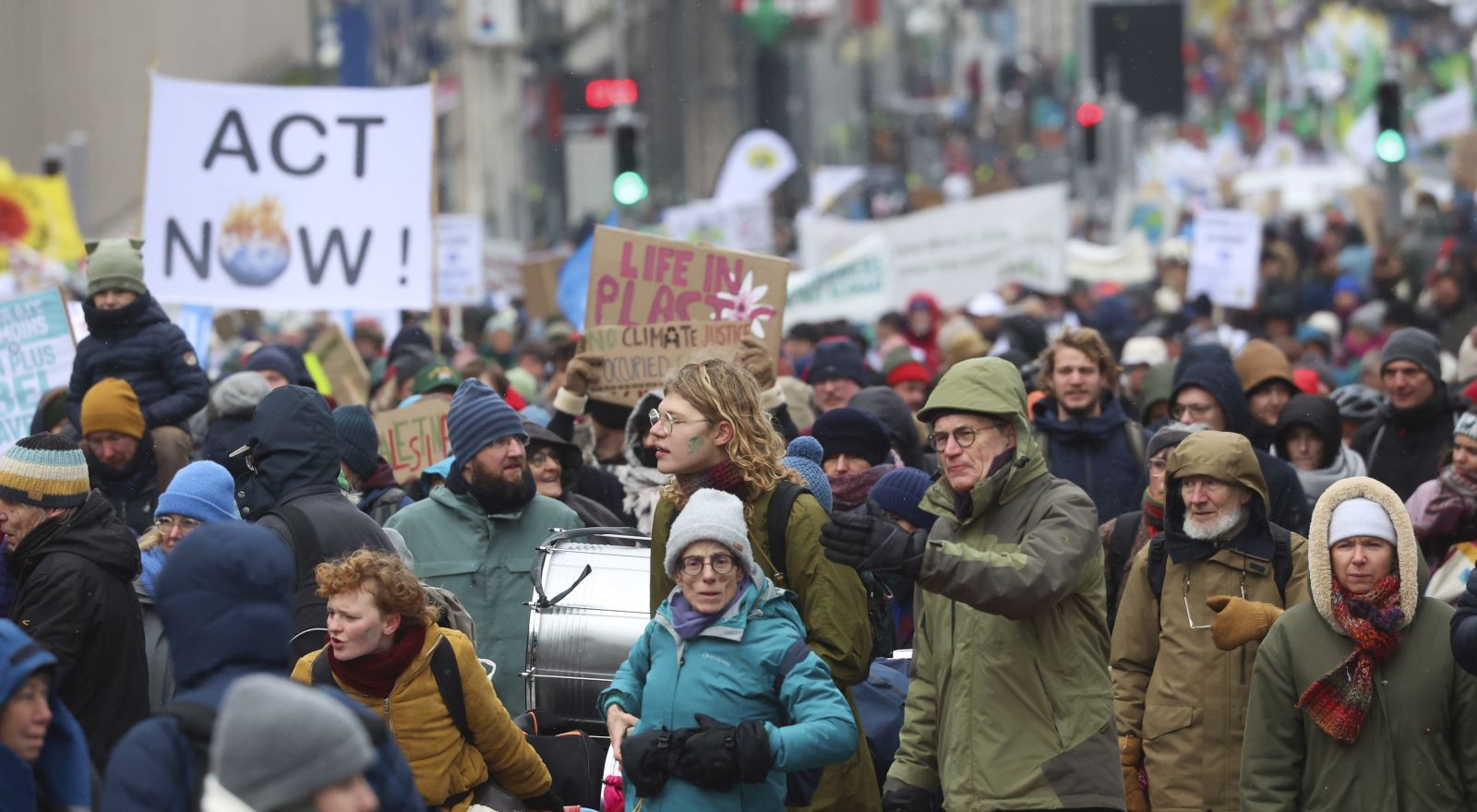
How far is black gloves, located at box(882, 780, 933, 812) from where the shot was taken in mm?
5043

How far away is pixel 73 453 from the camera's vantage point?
18.2 feet

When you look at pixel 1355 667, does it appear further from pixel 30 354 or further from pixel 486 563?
pixel 30 354

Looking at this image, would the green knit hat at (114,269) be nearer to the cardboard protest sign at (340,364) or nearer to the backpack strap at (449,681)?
the backpack strap at (449,681)

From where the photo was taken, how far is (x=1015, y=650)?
15.9 ft

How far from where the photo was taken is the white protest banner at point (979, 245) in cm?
1684

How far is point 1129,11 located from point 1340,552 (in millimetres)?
18021

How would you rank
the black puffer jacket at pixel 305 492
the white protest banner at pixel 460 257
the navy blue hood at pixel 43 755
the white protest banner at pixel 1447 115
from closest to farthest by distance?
the navy blue hood at pixel 43 755 → the black puffer jacket at pixel 305 492 → the white protest banner at pixel 460 257 → the white protest banner at pixel 1447 115

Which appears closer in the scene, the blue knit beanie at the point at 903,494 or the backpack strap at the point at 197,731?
the backpack strap at the point at 197,731

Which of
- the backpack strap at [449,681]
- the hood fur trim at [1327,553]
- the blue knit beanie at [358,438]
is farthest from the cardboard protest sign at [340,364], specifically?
the hood fur trim at [1327,553]

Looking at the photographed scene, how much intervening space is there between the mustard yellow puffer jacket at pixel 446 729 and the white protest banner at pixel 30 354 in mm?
4970

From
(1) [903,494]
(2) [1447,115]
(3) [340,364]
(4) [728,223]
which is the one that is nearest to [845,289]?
(4) [728,223]

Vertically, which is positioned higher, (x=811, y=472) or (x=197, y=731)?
(x=811, y=472)

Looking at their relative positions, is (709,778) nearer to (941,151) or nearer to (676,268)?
(676,268)

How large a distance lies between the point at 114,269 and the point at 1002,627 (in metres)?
4.67
